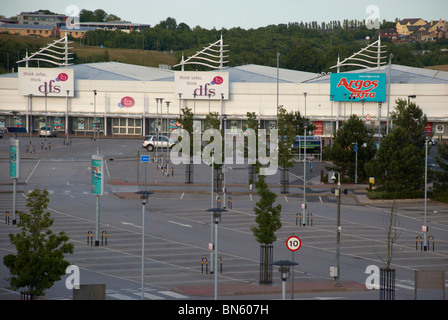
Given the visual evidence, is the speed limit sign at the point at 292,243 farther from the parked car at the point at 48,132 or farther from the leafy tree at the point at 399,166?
the parked car at the point at 48,132

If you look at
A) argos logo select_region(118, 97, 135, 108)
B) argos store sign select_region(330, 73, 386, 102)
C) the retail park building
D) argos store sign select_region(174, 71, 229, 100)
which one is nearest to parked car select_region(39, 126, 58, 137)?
the retail park building

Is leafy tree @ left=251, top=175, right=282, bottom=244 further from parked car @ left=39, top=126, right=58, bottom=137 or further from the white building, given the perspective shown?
parked car @ left=39, top=126, right=58, bottom=137

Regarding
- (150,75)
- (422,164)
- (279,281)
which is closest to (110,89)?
(150,75)

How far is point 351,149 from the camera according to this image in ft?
233

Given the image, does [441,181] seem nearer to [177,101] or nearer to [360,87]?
[360,87]

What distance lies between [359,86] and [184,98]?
97.5ft

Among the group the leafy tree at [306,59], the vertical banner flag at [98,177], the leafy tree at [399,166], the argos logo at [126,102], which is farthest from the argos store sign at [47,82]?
the leafy tree at [306,59]

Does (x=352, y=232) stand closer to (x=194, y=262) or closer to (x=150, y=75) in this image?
(x=194, y=262)

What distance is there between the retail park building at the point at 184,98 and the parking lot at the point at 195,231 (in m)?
43.5

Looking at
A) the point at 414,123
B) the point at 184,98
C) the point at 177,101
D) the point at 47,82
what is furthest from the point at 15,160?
the point at 47,82

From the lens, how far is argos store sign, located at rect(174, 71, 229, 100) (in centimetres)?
11694

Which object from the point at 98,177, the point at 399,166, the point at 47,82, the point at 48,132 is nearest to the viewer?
the point at 98,177

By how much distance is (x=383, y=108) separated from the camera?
116 metres
